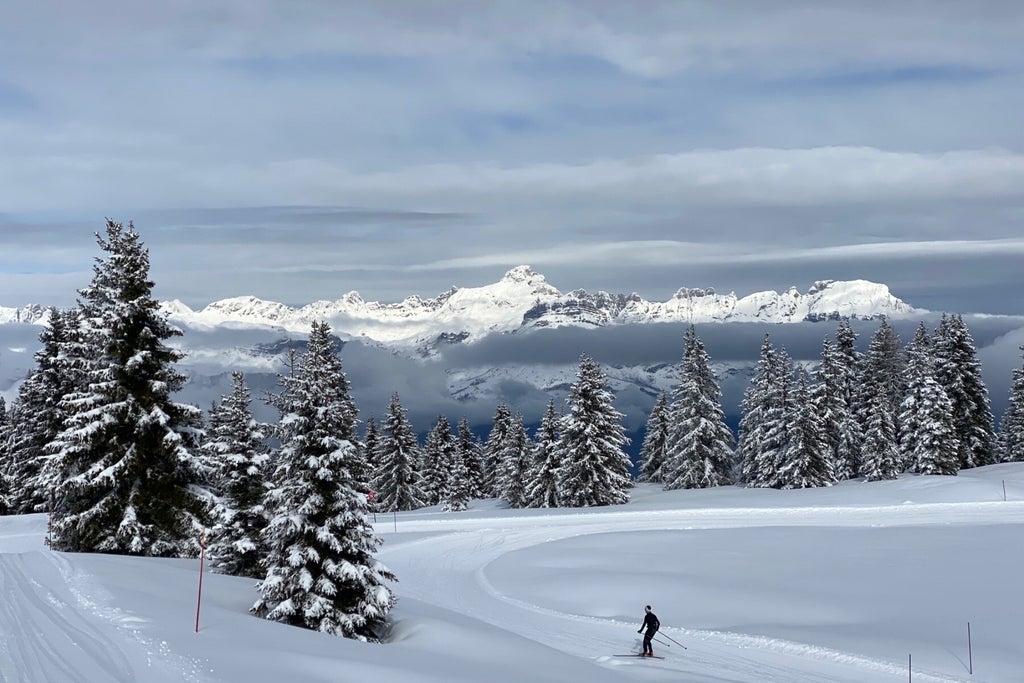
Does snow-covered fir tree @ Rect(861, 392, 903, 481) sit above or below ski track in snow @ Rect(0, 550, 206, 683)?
above

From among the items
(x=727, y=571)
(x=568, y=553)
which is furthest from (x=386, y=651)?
(x=568, y=553)

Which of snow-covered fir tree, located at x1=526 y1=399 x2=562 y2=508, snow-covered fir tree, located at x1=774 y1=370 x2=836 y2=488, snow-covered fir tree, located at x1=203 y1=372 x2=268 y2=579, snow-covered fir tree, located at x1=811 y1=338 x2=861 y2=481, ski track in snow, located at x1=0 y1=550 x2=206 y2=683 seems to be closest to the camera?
ski track in snow, located at x1=0 y1=550 x2=206 y2=683

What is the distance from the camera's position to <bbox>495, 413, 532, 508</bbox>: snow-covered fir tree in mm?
73688

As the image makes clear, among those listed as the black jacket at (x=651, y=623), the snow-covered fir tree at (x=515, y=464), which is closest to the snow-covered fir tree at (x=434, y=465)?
the snow-covered fir tree at (x=515, y=464)

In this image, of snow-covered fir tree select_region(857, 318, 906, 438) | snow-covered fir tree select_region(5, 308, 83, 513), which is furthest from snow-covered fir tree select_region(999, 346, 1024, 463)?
snow-covered fir tree select_region(5, 308, 83, 513)

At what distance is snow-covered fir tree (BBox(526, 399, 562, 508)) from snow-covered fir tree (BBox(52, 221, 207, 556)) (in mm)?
35339

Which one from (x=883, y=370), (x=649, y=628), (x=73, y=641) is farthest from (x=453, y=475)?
(x=73, y=641)

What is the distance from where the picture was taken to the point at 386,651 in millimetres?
19406

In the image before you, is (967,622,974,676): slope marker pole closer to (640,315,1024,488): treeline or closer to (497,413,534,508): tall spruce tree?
(640,315,1024,488): treeline

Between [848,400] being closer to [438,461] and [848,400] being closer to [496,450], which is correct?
[496,450]

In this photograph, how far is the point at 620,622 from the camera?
2964 centimetres

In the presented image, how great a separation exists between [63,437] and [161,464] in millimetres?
3311

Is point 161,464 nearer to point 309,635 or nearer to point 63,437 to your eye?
point 63,437

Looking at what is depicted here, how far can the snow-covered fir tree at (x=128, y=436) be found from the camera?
92.3 ft
